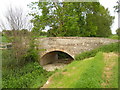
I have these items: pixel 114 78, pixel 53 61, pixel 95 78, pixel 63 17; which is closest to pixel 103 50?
pixel 114 78

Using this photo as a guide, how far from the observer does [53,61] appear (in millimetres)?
16219

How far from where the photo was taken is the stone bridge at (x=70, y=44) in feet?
38.0

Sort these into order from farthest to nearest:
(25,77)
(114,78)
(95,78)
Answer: (25,77)
(114,78)
(95,78)

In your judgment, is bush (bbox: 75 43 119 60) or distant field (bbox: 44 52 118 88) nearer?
distant field (bbox: 44 52 118 88)

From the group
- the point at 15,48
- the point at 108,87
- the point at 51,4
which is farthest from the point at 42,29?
the point at 108,87

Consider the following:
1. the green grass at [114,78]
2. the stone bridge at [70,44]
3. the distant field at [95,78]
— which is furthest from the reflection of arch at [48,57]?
the green grass at [114,78]

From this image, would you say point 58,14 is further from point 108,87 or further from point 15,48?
point 108,87

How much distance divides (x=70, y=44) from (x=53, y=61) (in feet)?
16.7

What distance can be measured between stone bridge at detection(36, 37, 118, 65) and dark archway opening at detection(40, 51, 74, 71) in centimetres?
115

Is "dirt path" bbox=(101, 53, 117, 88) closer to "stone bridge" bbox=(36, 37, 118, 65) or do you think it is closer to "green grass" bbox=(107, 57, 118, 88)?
"green grass" bbox=(107, 57, 118, 88)

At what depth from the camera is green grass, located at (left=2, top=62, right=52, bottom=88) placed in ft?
29.4

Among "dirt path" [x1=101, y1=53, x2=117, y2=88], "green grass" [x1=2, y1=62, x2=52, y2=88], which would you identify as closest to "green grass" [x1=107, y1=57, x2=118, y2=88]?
"dirt path" [x1=101, y1=53, x2=117, y2=88]

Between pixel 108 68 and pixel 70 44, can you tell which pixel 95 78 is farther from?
pixel 70 44

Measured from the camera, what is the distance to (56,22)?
49.5 feet
